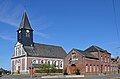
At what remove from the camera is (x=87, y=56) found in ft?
197

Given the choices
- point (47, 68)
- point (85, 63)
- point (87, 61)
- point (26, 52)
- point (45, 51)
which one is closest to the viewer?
point (47, 68)

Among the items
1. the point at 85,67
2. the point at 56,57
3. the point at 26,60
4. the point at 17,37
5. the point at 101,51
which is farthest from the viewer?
the point at 56,57

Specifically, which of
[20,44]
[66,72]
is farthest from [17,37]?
[66,72]

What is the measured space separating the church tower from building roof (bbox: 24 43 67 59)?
198 cm

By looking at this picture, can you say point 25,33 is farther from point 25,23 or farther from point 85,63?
point 85,63

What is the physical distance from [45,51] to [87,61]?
26080 mm

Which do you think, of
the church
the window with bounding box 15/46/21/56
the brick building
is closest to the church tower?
the church

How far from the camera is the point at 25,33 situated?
7612 cm

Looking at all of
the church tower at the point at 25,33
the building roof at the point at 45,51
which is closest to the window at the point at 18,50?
the church tower at the point at 25,33

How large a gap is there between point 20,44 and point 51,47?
15.4 m

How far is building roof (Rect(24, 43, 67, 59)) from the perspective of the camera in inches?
3041

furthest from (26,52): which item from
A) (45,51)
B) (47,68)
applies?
(47,68)

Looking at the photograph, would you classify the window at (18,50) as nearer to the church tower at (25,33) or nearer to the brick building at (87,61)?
the church tower at (25,33)

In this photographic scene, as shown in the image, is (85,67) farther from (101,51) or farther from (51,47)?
(51,47)
